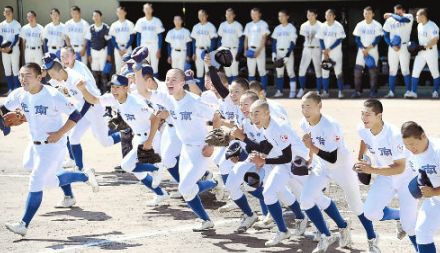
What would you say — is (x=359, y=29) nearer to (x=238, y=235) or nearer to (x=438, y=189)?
(x=238, y=235)

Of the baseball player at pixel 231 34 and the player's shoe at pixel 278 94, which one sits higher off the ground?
the baseball player at pixel 231 34

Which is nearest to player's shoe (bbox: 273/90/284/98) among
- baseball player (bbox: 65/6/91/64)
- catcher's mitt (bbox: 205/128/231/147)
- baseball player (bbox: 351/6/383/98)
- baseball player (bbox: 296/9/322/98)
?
baseball player (bbox: 296/9/322/98)

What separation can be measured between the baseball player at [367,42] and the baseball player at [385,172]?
37.0ft

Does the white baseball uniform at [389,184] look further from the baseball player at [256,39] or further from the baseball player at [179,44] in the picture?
the baseball player at [179,44]

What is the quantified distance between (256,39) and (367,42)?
2.63 metres

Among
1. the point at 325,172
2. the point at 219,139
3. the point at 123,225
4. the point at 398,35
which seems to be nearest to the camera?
the point at 325,172

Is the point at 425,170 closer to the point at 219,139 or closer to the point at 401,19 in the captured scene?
the point at 219,139

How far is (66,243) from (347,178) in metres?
2.86

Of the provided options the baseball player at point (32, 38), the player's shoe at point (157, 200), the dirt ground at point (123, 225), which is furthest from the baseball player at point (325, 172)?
the baseball player at point (32, 38)

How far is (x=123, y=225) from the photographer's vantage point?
30.5 feet

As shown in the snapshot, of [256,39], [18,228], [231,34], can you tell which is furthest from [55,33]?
[18,228]

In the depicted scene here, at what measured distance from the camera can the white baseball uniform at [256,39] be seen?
1995cm

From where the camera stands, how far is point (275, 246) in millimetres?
8328

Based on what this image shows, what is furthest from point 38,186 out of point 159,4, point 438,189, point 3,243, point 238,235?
point 159,4
